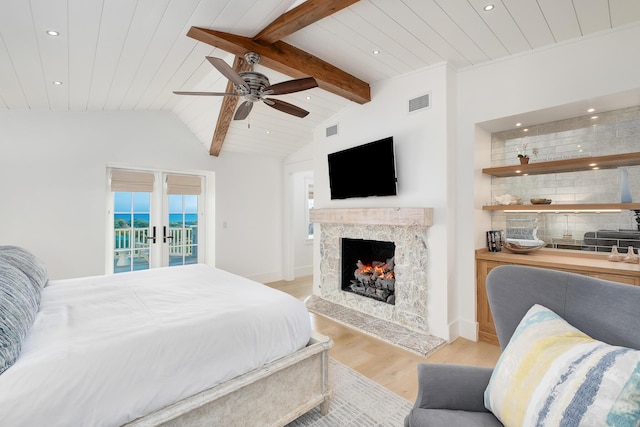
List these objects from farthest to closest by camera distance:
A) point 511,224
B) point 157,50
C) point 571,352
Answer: point 511,224
point 157,50
point 571,352

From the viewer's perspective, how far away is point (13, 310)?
4.31 ft

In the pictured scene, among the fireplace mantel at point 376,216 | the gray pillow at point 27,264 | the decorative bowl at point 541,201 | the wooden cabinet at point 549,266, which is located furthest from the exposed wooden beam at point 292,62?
the wooden cabinet at point 549,266

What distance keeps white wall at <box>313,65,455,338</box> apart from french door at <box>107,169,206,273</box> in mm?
2955

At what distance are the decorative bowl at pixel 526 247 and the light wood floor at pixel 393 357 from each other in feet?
3.23

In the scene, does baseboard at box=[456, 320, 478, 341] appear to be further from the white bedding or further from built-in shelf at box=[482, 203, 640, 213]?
the white bedding

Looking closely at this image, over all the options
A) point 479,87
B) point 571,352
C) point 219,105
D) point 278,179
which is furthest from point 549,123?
point 278,179

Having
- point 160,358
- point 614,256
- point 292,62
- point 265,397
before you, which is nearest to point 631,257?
point 614,256

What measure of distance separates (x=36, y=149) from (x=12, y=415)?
372 cm

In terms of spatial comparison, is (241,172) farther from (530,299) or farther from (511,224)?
(530,299)

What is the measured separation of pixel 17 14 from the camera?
68.9 inches

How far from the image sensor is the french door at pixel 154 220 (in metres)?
4.37

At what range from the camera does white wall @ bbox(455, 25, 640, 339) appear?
238 centimetres

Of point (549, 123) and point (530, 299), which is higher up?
point (549, 123)

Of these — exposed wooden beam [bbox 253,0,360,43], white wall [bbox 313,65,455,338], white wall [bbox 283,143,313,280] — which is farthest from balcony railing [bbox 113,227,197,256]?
exposed wooden beam [bbox 253,0,360,43]
